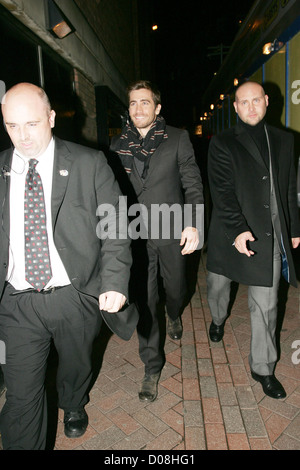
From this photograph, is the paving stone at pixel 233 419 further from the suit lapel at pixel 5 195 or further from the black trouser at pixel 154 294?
the suit lapel at pixel 5 195

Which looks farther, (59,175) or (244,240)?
(244,240)

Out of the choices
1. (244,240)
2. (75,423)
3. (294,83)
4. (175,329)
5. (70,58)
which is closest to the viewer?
(75,423)

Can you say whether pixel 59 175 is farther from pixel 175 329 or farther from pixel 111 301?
pixel 175 329

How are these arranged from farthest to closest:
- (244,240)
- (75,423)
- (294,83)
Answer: (294,83), (244,240), (75,423)

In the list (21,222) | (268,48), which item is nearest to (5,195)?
(21,222)

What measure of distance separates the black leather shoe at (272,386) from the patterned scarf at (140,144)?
6.43 ft

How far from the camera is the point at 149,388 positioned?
9.18 feet

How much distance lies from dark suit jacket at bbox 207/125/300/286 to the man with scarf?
0.22 m

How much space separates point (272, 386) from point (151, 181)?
1941 mm

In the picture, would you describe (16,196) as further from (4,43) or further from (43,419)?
(4,43)

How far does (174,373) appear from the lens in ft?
10.2

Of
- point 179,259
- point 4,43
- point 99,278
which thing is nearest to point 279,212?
point 179,259

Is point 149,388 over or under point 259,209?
under

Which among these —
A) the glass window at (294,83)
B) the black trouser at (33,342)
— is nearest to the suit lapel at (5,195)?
the black trouser at (33,342)
